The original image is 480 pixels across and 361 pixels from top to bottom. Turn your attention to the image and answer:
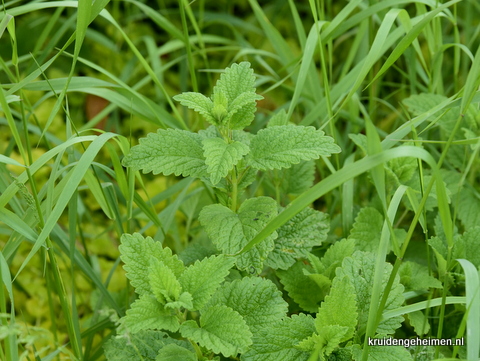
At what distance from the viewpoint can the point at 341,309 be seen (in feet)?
3.15

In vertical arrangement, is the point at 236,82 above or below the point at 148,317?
above

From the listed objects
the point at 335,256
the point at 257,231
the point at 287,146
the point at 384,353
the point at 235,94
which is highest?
the point at 235,94

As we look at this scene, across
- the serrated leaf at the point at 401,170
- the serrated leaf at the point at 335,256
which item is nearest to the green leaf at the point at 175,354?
the serrated leaf at the point at 335,256

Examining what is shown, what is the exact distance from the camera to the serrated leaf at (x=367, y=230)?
48.2 inches

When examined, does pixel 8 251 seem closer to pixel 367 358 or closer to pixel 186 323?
pixel 186 323

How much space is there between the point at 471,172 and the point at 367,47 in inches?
21.3

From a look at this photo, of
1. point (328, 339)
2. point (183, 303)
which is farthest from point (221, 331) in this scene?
point (328, 339)

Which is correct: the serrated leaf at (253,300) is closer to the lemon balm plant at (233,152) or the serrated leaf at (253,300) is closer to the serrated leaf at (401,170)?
the lemon balm plant at (233,152)

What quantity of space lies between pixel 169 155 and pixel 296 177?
410 mm

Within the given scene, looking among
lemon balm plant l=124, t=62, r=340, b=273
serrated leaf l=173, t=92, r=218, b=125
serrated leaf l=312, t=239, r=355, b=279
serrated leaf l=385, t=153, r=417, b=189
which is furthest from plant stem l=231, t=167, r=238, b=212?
serrated leaf l=385, t=153, r=417, b=189

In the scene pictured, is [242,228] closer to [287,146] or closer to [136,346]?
[287,146]

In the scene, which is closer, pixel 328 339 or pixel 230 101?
pixel 328 339

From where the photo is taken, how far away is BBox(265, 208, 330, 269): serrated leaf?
1.14m

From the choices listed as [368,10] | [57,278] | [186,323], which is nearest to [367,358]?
[186,323]
